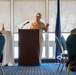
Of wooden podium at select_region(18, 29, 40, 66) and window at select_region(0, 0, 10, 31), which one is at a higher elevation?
window at select_region(0, 0, 10, 31)

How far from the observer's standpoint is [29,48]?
22.6ft

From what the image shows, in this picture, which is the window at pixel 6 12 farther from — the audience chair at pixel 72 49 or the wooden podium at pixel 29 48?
the audience chair at pixel 72 49

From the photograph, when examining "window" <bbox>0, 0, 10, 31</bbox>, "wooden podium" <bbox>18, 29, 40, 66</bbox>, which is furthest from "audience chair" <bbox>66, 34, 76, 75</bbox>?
"window" <bbox>0, 0, 10, 31</bbox>

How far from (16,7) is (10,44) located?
7.37 ft

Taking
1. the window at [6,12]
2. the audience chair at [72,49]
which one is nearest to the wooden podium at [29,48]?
the window at [6,12]

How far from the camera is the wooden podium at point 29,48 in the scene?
6.84 metres

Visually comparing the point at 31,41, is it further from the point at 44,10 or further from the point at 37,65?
the point at 44,10

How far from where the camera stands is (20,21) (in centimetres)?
877

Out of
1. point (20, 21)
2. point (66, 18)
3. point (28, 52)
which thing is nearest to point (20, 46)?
point (28, 52)

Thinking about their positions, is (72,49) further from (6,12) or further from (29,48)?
(6,12)

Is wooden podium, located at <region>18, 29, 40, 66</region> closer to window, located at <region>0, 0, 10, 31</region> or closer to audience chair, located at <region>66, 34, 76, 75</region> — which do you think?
window, located at <region>0, 0, 10, 31</region>

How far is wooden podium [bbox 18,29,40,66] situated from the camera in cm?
684

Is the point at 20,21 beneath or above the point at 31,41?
above

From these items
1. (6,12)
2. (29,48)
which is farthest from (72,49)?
(6,12)
